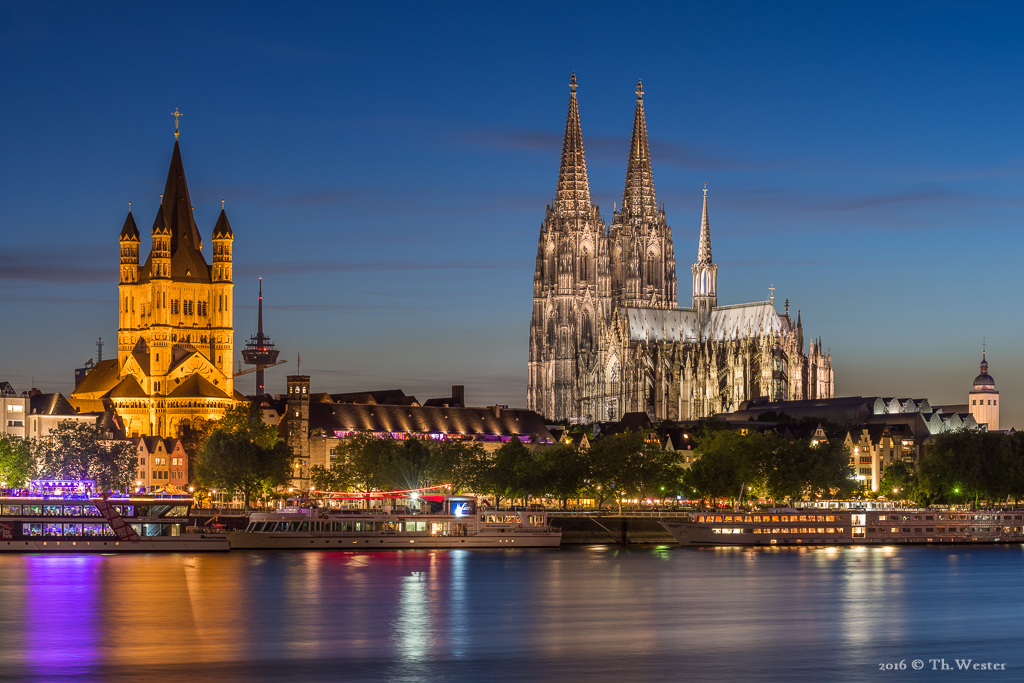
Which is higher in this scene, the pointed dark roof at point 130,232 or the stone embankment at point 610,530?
the pointed dark roof at point 130,232

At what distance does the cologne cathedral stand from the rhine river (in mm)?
89145

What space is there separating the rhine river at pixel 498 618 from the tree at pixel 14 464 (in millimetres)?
32214

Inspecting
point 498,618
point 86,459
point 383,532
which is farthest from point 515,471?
point 498,618

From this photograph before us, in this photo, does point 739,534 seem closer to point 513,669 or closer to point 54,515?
point 54,515

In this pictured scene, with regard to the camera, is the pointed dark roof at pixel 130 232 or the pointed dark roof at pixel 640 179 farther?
the pointed dark roof at pixel 640 179

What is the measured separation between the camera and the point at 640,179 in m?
196

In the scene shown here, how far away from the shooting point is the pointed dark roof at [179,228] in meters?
158

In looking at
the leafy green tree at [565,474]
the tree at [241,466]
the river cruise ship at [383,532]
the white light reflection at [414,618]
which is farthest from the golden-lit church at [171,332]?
the white light reflection at [414,618]

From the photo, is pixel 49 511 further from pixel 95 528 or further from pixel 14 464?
pixel 14 464

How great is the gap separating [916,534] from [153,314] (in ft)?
248

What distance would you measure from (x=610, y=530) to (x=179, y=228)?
62774 mm

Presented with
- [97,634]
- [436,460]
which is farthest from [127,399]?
[97,634]

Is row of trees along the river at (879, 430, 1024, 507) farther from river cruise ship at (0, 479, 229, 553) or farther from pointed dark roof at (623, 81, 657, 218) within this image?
pointed dark roof at (623, 81, 657, 218)

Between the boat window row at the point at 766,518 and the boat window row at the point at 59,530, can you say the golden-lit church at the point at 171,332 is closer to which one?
the boat window row at the point at 59,530
